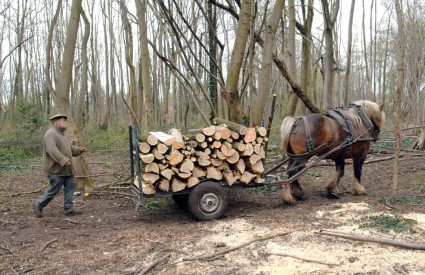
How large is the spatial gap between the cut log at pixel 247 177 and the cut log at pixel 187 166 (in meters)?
0.81

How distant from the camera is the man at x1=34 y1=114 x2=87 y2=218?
6.35 meters

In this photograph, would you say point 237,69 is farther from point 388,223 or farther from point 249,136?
point 388,223

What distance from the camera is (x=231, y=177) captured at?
593cm

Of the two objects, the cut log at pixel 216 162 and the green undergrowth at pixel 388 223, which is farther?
the cut log at pixel 216 162

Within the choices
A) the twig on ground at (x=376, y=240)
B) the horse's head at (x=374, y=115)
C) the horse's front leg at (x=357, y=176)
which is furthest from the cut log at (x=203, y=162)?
the horse's head at (x=374, y=115)

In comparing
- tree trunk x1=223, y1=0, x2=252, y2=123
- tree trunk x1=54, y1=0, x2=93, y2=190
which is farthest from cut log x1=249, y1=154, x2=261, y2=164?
tree trunk x1=54, y1=0, x2=93, y2=190

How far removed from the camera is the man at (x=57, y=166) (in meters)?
6.35

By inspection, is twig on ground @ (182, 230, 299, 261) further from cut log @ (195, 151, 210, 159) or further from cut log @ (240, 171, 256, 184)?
cut log @ (195, 151, 210, 159)

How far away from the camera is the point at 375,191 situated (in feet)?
24.4

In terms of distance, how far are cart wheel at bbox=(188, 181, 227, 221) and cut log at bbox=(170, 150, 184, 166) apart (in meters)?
0.49

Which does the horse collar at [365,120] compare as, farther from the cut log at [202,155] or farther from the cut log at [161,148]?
the cut log at [161,148]

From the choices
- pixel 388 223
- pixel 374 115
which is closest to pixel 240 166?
pixel 388 223

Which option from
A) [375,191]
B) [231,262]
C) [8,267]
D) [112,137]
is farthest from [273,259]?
[112,137]

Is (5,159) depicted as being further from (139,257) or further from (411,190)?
(411,190)
